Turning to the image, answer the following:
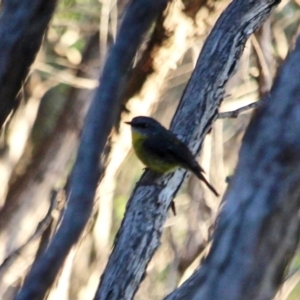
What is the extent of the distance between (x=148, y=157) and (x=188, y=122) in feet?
2.16

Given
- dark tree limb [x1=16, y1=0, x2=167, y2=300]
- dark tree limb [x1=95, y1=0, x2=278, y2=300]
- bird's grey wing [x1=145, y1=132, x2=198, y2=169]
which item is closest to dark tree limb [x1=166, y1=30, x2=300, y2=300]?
dark tree limb [x1=16, y1=0, x2=167, y2=300]

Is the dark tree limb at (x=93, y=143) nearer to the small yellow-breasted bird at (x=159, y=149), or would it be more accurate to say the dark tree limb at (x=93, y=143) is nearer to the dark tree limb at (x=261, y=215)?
the dark tree limb at (x=261, y=215)

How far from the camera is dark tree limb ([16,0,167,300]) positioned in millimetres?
1197

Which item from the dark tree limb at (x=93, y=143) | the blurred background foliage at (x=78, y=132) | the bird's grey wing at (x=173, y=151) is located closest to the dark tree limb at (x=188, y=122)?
the bird's grey wing at (x=173, y=151)

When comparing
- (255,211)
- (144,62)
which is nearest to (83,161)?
(255,211)

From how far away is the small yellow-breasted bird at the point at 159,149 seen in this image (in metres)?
4.08

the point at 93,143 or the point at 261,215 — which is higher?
the point at 93,143

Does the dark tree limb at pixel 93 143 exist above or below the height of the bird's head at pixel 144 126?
below

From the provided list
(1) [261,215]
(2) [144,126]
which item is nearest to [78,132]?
(2) [144,126]

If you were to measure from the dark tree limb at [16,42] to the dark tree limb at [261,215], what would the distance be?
0.84 m

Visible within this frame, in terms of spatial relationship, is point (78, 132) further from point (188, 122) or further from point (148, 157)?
point (188, 122)

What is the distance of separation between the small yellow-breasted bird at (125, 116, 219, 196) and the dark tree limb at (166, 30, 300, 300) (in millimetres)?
1929

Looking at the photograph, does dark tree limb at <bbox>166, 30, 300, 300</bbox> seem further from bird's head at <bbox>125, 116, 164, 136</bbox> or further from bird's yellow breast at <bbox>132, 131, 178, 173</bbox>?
bird's head at <bbox>125, 116, 164, 136</bbox>

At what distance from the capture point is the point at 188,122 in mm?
3922
